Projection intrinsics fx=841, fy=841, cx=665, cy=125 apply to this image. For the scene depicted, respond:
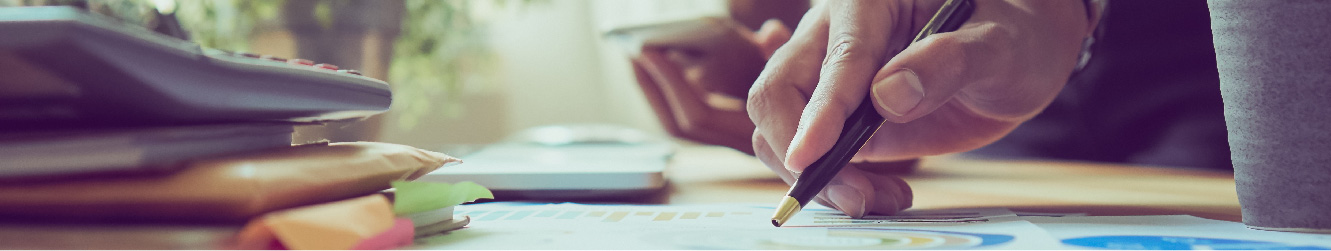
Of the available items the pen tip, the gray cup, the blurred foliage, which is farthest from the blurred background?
the gray cup

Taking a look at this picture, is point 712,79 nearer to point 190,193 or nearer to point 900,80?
point 900,80

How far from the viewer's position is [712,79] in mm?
740

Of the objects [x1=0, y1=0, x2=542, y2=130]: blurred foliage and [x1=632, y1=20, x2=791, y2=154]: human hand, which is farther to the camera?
[x1=0, y1=0, x2=542, y2=130]: blurred foliage

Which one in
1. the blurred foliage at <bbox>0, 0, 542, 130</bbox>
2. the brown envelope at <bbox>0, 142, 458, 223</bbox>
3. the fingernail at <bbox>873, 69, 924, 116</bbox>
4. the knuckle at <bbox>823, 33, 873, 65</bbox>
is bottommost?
the brown envelope at <bbox>0, 142, 458, 223</bbox>

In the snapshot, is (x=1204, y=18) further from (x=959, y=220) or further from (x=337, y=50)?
(x=337, y=50)

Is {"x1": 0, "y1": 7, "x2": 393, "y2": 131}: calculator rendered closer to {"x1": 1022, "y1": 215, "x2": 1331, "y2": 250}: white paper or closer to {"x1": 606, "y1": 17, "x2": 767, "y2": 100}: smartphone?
{"x1": 1022, "y1": 215, "x2": 1331, "y2": 250}: white paper

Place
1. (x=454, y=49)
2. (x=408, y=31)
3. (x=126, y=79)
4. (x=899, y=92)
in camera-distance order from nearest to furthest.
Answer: (x=126, y=79)
(x=899, y=92)
(x=408, y=31)
(x=454, y=49)

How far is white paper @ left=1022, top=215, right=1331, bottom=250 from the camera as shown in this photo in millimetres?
240

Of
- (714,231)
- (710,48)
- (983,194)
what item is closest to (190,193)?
(714,231)

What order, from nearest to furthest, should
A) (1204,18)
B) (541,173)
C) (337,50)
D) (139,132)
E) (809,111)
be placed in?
1. (139,132)
2. (809,111)
3. (541,173)
4. (1204,18)
5. (337,50)

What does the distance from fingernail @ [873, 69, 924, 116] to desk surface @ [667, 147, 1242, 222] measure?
10cm

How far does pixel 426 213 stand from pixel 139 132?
0.08 m

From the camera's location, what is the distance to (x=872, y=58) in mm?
337

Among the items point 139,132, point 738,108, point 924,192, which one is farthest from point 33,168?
point 738,108
